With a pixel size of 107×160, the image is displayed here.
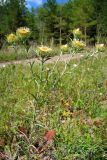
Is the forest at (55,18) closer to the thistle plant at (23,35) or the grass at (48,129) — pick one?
the grass at (48,129)

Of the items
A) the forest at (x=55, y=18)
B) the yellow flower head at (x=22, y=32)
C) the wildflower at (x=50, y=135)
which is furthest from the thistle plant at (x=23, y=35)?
the forest at (x=55, y=18)

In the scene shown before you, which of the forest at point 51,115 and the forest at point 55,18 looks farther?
the forest at point 55,18

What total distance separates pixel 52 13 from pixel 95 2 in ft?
25.8

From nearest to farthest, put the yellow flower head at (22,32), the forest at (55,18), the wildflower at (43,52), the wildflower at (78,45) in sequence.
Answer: the wildflower at (43,52) < the yellow flower head at (22,32) < the wildflower at (78,45) < the forest at (55,18)

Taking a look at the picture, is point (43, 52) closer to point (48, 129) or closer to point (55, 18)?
point (48, 129)

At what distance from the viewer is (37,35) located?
5281cm

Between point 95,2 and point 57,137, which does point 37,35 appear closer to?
point 95,2

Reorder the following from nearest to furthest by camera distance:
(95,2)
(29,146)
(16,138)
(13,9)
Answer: (29,146) → (16,138) → (95,2) → (13,9)

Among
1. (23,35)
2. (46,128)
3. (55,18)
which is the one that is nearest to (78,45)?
(23,35)

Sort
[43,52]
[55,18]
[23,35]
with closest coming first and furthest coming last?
[43,52], [23,35], [55,18]

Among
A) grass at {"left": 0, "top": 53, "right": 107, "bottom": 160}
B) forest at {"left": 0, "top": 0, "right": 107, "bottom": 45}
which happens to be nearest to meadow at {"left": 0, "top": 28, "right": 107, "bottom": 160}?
grass at {"left": 0, "top": 53, "right": 107, "bottom": 160}

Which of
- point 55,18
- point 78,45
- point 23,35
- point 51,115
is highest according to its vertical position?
point 23,35

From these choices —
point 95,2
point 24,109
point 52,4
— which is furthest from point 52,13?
point 24,109

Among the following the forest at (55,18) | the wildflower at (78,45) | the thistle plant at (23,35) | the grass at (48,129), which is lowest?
the forest at (55,18)
